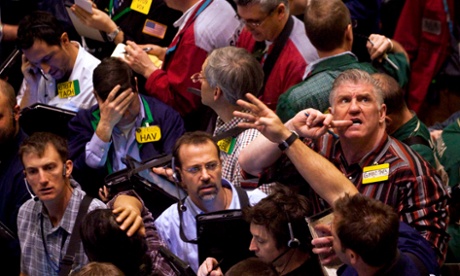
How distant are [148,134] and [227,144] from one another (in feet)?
1.95

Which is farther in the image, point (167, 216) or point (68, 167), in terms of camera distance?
point (68, 167)

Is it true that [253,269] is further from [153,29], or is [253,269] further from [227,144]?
[153,29]

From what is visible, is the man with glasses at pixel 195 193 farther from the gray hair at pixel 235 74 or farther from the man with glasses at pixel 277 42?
the man with glasses at pixel 277 42

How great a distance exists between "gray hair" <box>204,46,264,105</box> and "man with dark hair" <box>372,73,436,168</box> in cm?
61

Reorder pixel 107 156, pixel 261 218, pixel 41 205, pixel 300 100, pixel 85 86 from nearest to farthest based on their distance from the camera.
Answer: pixel 261 218 → pixel 300 100 → pixel 41 205 → pixel 107 156 → pixel 85 86

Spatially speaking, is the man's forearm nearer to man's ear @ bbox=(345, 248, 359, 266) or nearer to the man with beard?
man's ear @ bbox=(345, 248, 359, 266)

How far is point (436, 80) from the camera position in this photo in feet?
21.8

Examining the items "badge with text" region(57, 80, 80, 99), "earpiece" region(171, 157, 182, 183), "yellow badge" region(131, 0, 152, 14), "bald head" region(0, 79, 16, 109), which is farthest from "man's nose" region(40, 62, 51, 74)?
"earpiece" region(171, 157, 182, 183)

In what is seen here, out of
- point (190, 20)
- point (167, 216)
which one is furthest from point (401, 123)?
point (190, 20)

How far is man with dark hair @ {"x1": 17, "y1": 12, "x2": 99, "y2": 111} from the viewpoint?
243 inches

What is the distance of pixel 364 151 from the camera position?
14.6 feet

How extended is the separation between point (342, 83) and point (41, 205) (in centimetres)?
183

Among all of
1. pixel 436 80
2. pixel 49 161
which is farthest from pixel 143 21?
pixel 436 80

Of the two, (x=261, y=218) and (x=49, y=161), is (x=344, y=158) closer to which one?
(x=261, y=218)
